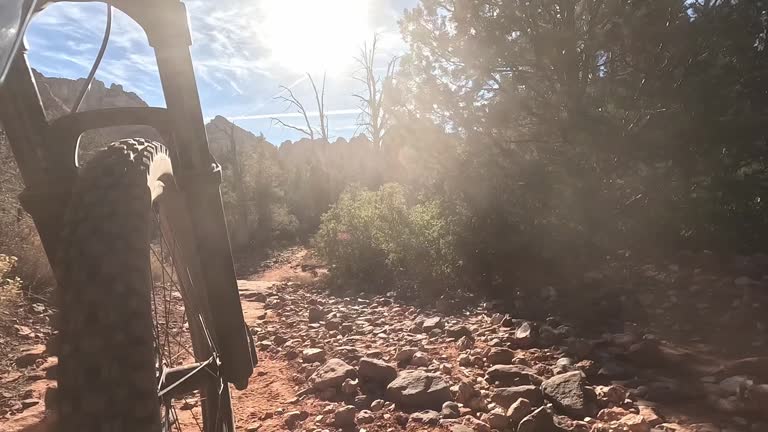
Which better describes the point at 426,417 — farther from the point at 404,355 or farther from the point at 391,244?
the point at 391,244

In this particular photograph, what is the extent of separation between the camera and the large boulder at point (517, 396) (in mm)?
3077

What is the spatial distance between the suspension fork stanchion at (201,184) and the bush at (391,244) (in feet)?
17.4

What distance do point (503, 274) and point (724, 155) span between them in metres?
3.08

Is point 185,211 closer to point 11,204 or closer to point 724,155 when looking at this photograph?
point 724,155

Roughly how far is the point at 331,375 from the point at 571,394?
1882 mm

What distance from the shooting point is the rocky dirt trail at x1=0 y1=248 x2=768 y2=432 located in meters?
2.80

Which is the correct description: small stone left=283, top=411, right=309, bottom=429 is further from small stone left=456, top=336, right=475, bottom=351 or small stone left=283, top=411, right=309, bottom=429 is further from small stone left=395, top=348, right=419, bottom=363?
small stone left=456, top=336, right=475, bottom=351

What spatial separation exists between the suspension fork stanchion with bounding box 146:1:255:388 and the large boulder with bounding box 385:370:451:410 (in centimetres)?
170

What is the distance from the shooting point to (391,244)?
8.38 meters

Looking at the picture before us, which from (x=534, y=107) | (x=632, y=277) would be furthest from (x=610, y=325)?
(x=534, y=107)

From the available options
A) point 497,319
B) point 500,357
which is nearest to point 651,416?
point 500,357

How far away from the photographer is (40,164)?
1.53 meters

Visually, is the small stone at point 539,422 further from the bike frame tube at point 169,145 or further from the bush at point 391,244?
the bush at point 391,244

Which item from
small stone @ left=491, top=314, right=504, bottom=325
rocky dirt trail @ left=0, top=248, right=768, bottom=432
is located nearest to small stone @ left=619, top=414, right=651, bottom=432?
rocky dirt trail @ left=0, top=248, right=768, bottom=432
